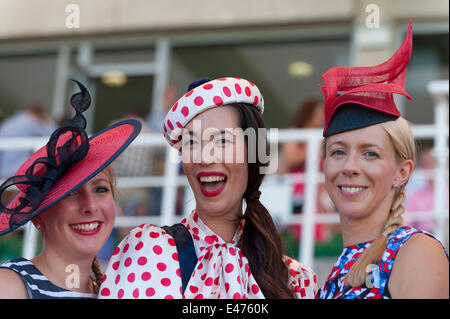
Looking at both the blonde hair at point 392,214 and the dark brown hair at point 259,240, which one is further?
the dark brown hair at point 259,240

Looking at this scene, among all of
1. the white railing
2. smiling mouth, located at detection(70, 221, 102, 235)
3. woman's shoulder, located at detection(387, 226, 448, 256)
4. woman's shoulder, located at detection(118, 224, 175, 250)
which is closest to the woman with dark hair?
woman's shoulder, located at detection(118, 224, 175, 250)

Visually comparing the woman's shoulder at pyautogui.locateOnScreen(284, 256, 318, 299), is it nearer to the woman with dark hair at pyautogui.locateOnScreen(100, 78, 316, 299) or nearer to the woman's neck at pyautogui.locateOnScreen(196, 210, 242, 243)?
the woman with dark hair at pyautogui.locateOnScreen(100, 78, 316, 299)

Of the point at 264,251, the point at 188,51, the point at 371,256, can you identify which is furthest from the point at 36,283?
the point at 188,51

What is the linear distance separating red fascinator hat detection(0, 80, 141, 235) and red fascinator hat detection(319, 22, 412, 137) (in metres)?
0.68

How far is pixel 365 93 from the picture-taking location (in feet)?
8.52

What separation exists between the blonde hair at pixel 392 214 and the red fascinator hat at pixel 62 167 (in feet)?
2.74

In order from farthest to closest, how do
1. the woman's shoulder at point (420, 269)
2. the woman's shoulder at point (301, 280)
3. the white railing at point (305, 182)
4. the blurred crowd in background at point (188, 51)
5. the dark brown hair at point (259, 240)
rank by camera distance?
the blurred crowd in background at point (188, 51)
the white railing at point (305, 182)
the woman's shoulder at point (301, 280)
the dark brown hair at point (259, 240)
the woman's shoulder at point (420, 269)

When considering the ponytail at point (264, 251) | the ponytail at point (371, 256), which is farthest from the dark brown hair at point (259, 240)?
the ponytail at point (371, 256)

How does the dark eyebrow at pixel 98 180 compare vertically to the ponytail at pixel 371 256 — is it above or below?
above

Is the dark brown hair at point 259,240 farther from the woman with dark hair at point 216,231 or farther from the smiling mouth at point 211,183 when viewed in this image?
the smiling mouth at point 211,183

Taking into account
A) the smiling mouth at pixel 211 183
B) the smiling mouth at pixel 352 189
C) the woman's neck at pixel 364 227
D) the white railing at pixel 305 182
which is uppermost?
the white railing at pixel 305 182

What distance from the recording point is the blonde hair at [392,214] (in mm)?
2391

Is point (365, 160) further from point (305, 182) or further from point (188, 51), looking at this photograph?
point (188, 51)

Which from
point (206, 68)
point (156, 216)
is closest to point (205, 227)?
point (156, 216)
